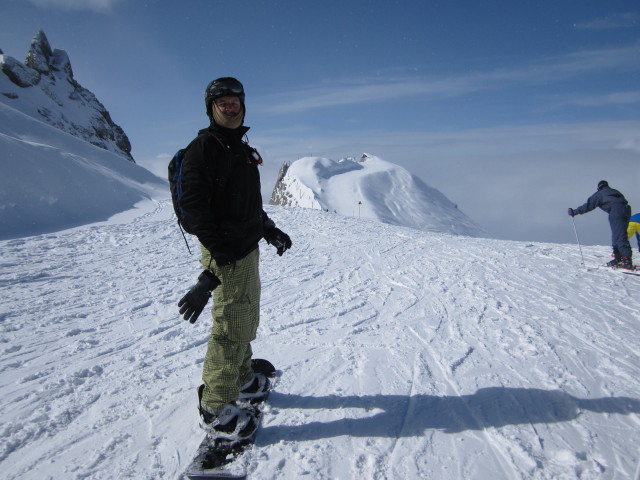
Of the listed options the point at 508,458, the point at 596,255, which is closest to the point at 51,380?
the point at 508,458

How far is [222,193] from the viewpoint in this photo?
236 centimetres

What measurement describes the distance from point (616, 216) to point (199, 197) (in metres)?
8.94

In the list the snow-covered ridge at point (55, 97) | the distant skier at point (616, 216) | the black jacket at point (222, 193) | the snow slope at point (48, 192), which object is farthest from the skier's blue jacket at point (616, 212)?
the snow-covered ridge at point (55, 97)

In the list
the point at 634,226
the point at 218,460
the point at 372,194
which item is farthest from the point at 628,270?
the point at 372,194

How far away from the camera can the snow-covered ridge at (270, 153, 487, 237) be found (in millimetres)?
→ 75750

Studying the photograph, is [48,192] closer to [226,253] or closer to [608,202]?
[226,253]

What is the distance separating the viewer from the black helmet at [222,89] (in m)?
2.37

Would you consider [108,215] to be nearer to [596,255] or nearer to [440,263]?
[440,263]

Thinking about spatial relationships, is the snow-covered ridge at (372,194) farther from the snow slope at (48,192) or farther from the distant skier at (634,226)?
the distant skier at (634,226)

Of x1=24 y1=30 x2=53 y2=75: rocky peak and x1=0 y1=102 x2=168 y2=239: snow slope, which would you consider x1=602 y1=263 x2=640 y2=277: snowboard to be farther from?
x1=24 y1=30 x2=53 y2=75: rocky peak

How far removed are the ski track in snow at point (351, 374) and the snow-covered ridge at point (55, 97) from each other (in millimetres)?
59439

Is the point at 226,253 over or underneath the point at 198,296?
over

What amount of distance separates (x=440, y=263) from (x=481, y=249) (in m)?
2.14

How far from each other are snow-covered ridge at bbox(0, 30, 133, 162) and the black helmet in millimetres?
61539
